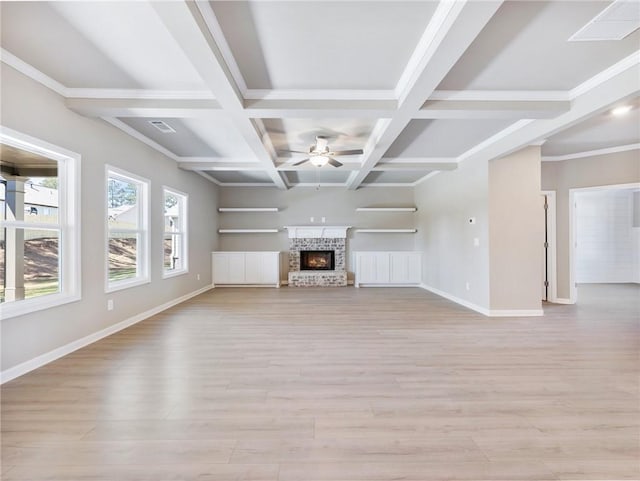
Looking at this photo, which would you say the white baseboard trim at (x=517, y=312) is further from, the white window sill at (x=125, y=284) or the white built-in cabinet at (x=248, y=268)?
the white window sill at (x=125, y=284)

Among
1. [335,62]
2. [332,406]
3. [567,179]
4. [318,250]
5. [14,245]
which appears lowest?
[332,406]

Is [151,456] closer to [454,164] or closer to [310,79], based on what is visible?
[310,79]

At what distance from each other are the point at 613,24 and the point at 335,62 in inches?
78.8

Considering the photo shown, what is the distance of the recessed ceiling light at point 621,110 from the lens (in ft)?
11.3

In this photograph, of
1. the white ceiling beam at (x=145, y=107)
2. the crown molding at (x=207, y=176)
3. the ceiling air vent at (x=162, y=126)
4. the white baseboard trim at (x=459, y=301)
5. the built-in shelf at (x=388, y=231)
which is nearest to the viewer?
the white ceiling beam at (x=145, y=107)

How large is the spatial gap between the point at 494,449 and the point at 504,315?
345cm

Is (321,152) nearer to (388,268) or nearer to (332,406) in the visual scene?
(332,406)

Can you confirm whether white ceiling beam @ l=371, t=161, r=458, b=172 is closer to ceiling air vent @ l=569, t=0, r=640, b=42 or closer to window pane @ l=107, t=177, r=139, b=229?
ceiling air vent @ l=569, t=0, r=640, b=42

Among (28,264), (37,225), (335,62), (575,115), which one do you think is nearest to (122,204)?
(37,225)

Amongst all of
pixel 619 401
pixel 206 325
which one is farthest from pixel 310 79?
pixel 619 401

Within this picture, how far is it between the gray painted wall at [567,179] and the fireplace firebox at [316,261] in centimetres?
506

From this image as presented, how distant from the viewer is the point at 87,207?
11.0 feet

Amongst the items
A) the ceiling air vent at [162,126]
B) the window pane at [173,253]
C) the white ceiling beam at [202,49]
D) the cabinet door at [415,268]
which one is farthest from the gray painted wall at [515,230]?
the window pane at [173,253]

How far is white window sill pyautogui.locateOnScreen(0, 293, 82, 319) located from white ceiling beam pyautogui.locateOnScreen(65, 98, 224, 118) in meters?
1.98
